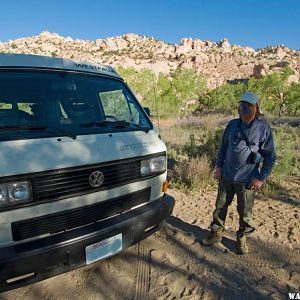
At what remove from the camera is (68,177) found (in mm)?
2738

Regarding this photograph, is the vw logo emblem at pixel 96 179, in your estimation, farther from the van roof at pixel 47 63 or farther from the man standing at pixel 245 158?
the man standing at pixel 245 158

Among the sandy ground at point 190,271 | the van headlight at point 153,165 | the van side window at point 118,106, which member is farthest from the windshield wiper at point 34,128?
the sandy ground at point 190,271

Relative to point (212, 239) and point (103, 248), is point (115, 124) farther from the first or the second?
point (212, 239)

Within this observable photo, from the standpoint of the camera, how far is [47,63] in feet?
11.7

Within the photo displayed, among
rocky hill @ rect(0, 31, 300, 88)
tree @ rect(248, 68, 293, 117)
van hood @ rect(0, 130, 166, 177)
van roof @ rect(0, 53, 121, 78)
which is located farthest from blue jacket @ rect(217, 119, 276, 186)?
rocky hill @ rect(0, 31, 300, 88)

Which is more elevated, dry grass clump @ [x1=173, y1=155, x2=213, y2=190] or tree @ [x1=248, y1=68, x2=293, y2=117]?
tree @ [x1=248, y1=68, x2=293, y2=117]

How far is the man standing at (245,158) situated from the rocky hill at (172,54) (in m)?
72.7

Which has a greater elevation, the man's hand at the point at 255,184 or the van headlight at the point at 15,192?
the van headlight at the point at 15,192

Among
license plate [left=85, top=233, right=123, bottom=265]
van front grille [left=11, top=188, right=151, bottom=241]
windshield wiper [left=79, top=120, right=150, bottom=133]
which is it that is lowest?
license plate [left=85, top=233, right=123, bottom=265]

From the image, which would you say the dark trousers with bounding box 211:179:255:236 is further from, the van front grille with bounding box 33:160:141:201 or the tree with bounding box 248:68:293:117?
the tree with bounding box 248:68:293:117

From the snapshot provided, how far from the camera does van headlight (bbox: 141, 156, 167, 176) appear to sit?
3.41m

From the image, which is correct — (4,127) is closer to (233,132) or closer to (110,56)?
(233,132)

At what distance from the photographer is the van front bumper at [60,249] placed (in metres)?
2.44

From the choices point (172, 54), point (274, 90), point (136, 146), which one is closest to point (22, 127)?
point (136, 146)
